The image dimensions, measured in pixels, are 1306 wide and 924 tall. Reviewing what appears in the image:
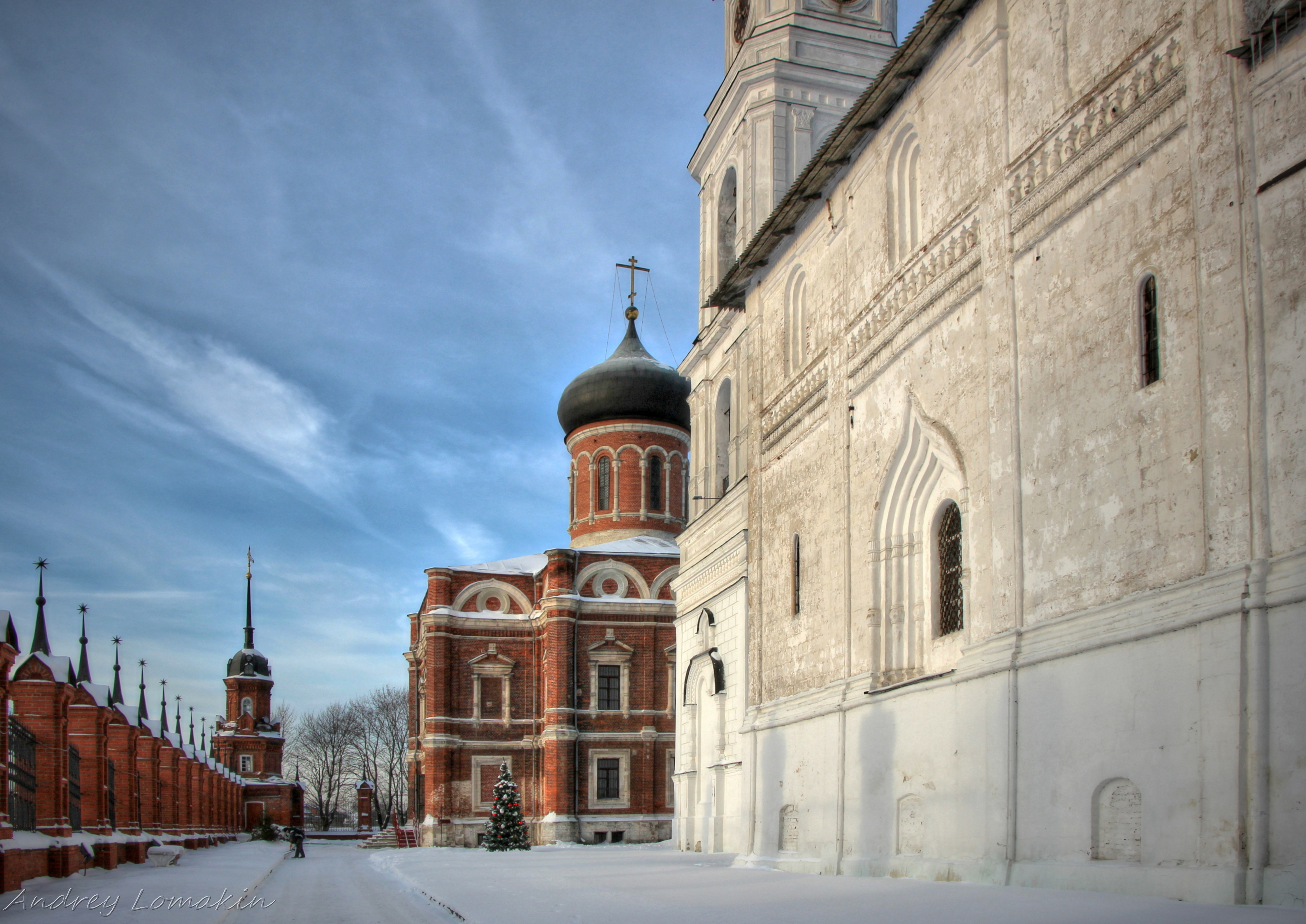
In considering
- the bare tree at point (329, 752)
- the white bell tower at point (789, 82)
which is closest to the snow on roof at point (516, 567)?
the white bell tower at point (789, 82)

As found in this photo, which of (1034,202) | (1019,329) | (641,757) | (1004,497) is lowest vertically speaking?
(641,757)

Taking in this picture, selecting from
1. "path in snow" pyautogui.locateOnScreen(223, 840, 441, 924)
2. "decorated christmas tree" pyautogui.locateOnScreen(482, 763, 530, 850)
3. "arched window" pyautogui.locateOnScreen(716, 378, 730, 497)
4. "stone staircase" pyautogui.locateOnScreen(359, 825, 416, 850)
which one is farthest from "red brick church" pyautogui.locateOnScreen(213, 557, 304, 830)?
"arched window" pyautogui.locateOnScreen(716, 378, 730, 497)

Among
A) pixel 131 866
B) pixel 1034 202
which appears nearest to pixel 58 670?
pixel 131 866

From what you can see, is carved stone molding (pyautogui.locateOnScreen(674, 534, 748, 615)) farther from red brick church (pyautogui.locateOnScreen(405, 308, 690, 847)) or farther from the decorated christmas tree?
red brick church (pyautogui.locateOnScreen(405, 308, 690, 847))

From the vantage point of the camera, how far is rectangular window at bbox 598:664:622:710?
1447 inches

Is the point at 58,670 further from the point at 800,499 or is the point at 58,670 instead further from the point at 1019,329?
the point at 1019,329

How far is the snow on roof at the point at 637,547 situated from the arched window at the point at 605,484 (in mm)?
1492

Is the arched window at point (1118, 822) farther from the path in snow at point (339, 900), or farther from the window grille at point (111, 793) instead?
the window grille at point (111, 793)

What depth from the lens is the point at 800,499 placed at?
54.2 ft

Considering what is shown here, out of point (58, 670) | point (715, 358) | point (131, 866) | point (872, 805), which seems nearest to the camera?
point (872, 805)

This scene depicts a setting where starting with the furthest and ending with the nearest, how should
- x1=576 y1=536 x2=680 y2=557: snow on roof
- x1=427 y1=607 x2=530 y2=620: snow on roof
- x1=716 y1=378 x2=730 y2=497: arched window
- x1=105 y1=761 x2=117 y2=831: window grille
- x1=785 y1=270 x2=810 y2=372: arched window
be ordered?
1. x1=576 y1=536 x2=680 y2=557: snow on roof
2. x1=427 y1=607 x2=530 y2=620: snow on roof
3. x1=716 y1=378 x2=730 y2=497: arched window
4. x1=105 y1=761 x2=117 y2=831: window grille
5. x1=785 y1=270 x2=810 y2=372: arched window

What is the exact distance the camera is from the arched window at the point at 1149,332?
8789 mm

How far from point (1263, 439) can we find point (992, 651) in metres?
3.68

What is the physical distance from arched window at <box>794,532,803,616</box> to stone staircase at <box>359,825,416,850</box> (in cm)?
2486
